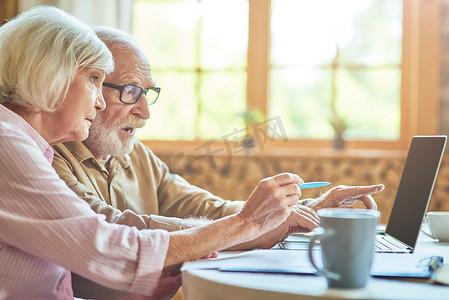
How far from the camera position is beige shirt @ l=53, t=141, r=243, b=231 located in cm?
128

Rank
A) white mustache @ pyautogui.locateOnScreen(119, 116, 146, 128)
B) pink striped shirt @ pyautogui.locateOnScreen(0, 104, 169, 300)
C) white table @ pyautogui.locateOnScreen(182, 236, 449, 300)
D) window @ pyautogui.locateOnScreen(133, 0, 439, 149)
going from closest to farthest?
white table @ pyautogui.locateOnScreen(182, 236, 449, 300) → pink striped shirt @ pyautogui.locateOnScreen(0, 104, 169, 300) → white mustache @ pyautogui.locateOnScreen(119, 116, 146, 128) → window @ pyautogui.locateOnScreen(133, 0, 439, 149)

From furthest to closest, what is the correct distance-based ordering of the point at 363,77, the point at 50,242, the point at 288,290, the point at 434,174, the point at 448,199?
the point at 363,77 → the point at 448,199 → the point at 434,174 → the point at 50,242 → the point at 288,290

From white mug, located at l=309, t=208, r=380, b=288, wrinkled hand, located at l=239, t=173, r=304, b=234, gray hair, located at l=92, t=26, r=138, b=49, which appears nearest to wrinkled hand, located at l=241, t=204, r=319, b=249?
wrinkled hand, located at l=239, t=173, r=304, b=234

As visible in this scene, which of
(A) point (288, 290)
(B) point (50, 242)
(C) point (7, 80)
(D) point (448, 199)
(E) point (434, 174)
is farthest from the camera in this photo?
(D) point (448, 199)

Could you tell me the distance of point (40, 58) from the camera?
1.01 metres

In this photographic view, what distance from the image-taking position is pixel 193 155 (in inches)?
114

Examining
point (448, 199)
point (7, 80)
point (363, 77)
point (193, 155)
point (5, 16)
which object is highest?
point (5, 16)

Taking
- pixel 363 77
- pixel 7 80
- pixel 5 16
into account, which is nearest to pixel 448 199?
pixel 363 77

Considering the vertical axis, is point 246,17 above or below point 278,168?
above

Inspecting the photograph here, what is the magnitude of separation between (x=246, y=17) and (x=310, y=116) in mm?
712

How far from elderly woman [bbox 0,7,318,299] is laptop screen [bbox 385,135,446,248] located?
1.02 ft

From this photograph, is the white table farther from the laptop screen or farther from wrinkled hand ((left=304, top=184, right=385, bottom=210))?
wrinkled hand ((left=304, top=184, right=385, bottom=210))

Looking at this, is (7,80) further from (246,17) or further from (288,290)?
(246,17)

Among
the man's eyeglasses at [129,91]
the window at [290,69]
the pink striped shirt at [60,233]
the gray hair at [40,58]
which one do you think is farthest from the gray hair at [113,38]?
the window at [290,69]
